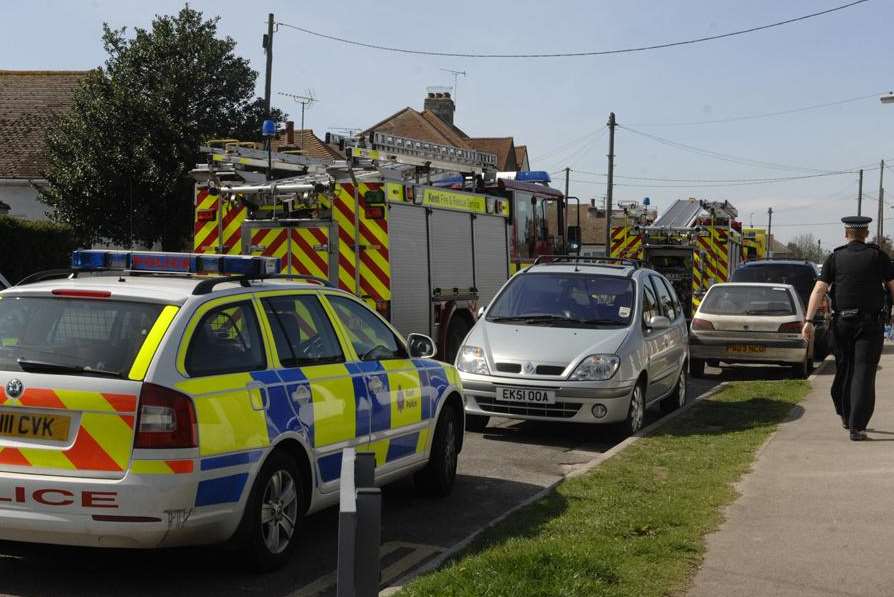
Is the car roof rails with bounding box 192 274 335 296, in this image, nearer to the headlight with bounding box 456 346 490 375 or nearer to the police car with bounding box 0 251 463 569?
the police car with bounding box 0 251 463 569

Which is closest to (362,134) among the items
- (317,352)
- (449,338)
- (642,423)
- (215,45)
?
(449,338)

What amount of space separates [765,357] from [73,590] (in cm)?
1336

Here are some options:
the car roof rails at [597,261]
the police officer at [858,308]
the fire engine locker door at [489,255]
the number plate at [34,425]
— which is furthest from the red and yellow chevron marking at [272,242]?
the number plate at [34,425]

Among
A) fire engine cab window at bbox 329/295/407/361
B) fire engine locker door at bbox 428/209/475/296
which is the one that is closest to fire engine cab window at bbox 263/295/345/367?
fire engine cab window at bbox 329/295/407/361

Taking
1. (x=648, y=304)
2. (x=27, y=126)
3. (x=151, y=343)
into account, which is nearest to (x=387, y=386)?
(x=151, y=343)

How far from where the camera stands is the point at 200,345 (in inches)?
227

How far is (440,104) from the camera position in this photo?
3187 inches

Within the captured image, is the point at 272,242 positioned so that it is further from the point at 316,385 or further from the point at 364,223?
the point at 316,385

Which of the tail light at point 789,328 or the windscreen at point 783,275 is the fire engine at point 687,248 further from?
the tail light at point 789,328

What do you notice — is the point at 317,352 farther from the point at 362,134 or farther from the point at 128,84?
the point at 128,84

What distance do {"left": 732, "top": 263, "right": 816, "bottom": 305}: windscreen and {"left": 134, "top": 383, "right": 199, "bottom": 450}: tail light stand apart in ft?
58.2

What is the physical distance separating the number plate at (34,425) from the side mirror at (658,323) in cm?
747

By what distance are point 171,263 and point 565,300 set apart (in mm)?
6158

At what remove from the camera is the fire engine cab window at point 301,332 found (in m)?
6.43
